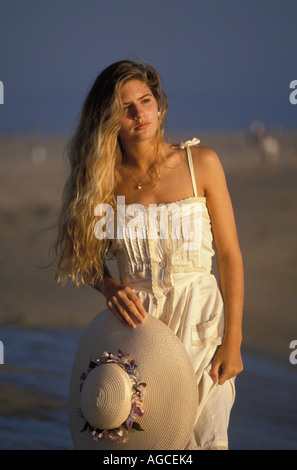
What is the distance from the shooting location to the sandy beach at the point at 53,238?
5.66 meters

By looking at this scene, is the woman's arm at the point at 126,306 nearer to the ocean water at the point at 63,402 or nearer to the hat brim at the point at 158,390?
the hat brim at the point at 158,390

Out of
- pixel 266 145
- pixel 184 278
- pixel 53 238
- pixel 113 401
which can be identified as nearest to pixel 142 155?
pixel 184 278

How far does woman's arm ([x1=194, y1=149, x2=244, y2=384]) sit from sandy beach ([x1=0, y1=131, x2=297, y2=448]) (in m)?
1.02

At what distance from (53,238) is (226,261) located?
265 inches

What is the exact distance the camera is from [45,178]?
1206cm

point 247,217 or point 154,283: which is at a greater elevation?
point 247,217

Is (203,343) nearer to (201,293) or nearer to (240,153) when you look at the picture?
(201,293)

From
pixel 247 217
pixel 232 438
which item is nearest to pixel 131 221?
pixel 232 438

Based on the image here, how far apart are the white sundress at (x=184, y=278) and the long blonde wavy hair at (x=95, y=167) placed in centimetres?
18

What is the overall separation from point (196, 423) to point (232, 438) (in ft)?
4.93

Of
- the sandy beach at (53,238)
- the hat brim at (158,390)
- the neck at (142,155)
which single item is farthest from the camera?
the sandy beach at (53,238)

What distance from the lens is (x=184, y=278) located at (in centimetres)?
278

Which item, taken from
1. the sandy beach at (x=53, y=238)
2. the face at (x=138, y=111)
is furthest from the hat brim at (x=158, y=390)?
the sandy beach at (x=53, y=238)

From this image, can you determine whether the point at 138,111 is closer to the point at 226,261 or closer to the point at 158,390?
the point at 226,261
